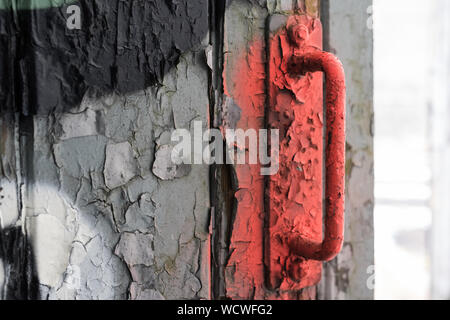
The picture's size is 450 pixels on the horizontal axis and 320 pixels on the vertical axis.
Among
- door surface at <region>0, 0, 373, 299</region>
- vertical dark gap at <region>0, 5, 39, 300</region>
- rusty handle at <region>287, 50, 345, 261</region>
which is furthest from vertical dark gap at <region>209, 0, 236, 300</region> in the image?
vertical dark gap at <region>0, 5, 39, 300</region>

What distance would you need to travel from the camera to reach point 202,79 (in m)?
0.69

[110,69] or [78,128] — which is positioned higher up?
[110,69]

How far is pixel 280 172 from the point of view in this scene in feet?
2.36

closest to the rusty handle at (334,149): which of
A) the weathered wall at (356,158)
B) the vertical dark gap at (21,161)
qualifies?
the weathered wall at (356,158)

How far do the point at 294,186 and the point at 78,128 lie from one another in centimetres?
41

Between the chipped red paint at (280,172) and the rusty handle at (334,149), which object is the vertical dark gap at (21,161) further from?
the rusty handle at (334,149)

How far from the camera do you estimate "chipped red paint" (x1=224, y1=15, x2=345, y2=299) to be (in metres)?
0.70

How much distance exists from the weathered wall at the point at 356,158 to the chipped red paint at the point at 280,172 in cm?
8

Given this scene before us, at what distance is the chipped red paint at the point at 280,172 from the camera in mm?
704

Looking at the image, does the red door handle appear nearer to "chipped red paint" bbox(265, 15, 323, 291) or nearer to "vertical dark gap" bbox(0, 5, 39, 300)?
"chipped red paint" bbox(265, 15, 323, 291)

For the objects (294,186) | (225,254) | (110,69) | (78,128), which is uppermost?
(110,69)

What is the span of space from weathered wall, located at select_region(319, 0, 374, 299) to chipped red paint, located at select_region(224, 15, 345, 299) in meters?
0.08

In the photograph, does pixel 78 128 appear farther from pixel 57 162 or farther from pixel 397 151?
pixel 397 151
